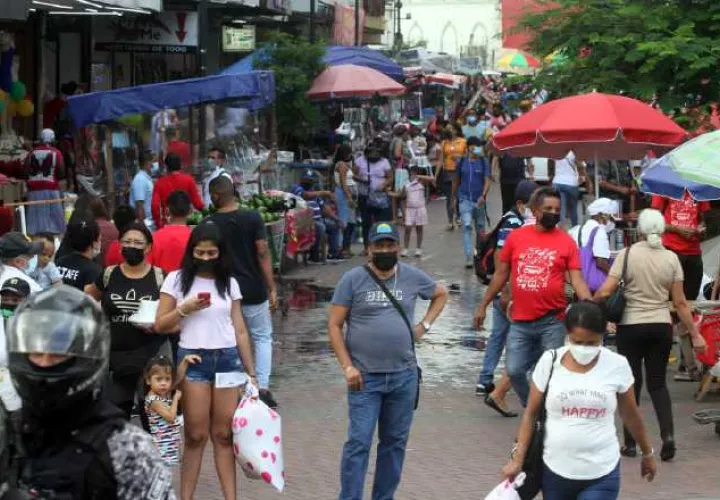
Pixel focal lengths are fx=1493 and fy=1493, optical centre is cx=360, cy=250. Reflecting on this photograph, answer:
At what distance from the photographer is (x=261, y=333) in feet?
36.1

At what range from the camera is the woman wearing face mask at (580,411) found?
257 inches

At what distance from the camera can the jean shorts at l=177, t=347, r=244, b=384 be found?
8.12 metres

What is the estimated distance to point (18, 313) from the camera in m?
3.94

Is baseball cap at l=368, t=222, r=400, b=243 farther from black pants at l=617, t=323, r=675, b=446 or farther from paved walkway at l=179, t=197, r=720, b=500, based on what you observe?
black pants at l=617, t=323, r=675, b=446

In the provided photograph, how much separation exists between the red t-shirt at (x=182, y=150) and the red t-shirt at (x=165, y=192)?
2.98m

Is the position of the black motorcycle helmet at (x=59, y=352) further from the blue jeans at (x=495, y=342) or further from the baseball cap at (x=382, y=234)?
the blue jeans at (x=495, y=342)

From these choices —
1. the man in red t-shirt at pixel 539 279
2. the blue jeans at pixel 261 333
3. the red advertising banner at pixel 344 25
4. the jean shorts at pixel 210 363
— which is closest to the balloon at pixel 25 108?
the blue jeans at pixel 261 333

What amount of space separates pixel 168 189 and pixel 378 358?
8734 millimetres

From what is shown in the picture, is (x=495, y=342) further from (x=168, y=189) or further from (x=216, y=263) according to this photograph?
(x=168, y=189)

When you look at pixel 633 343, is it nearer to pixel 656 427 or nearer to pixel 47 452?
pixel 656 427

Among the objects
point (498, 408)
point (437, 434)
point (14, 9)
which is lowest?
point (437, 434)

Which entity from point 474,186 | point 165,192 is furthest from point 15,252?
point 474,186

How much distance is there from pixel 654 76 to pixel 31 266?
6.53 m

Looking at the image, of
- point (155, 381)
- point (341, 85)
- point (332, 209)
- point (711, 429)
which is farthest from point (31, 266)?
point (341, 85)
